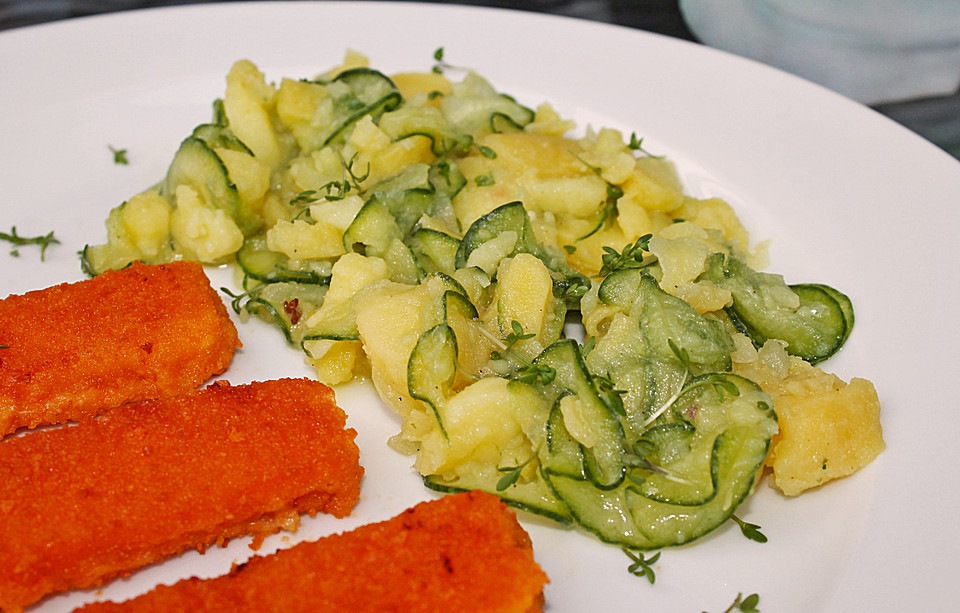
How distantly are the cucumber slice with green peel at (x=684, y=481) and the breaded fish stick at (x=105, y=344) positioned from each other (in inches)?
58.6

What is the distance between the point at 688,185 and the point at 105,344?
284 centimetres

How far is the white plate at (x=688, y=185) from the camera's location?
2.56 metres

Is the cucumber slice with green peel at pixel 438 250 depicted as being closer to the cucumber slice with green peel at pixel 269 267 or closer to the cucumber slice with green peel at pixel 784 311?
the cucumber slice with green peel at pixel 269 267

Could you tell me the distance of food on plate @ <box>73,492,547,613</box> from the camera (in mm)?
2201

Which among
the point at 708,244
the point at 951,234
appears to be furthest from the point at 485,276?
the point at 951,234

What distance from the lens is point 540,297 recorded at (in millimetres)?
2980

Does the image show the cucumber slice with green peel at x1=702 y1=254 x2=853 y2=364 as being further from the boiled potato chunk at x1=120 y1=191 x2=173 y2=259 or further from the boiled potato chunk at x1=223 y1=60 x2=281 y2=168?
the boiled potato chunk at x1=120 y1=191 x2=173 y2=259

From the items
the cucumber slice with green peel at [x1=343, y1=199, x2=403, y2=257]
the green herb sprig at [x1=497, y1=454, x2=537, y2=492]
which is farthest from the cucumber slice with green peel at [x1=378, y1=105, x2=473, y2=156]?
the green herb sprig at [x1=497, y1=454, x2=537, y2=492]

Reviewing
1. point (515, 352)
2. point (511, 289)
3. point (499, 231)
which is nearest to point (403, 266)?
point (499, 231)

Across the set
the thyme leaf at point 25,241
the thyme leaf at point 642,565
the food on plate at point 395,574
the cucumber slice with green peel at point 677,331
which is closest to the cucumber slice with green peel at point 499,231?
the cucumber slice with green peel at point 677,331

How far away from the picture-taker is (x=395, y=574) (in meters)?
2.26

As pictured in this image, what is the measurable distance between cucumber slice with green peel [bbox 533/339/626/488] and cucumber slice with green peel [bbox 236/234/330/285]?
118cm

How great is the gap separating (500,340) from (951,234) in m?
2.10

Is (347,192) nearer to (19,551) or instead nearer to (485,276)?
(485,276)
